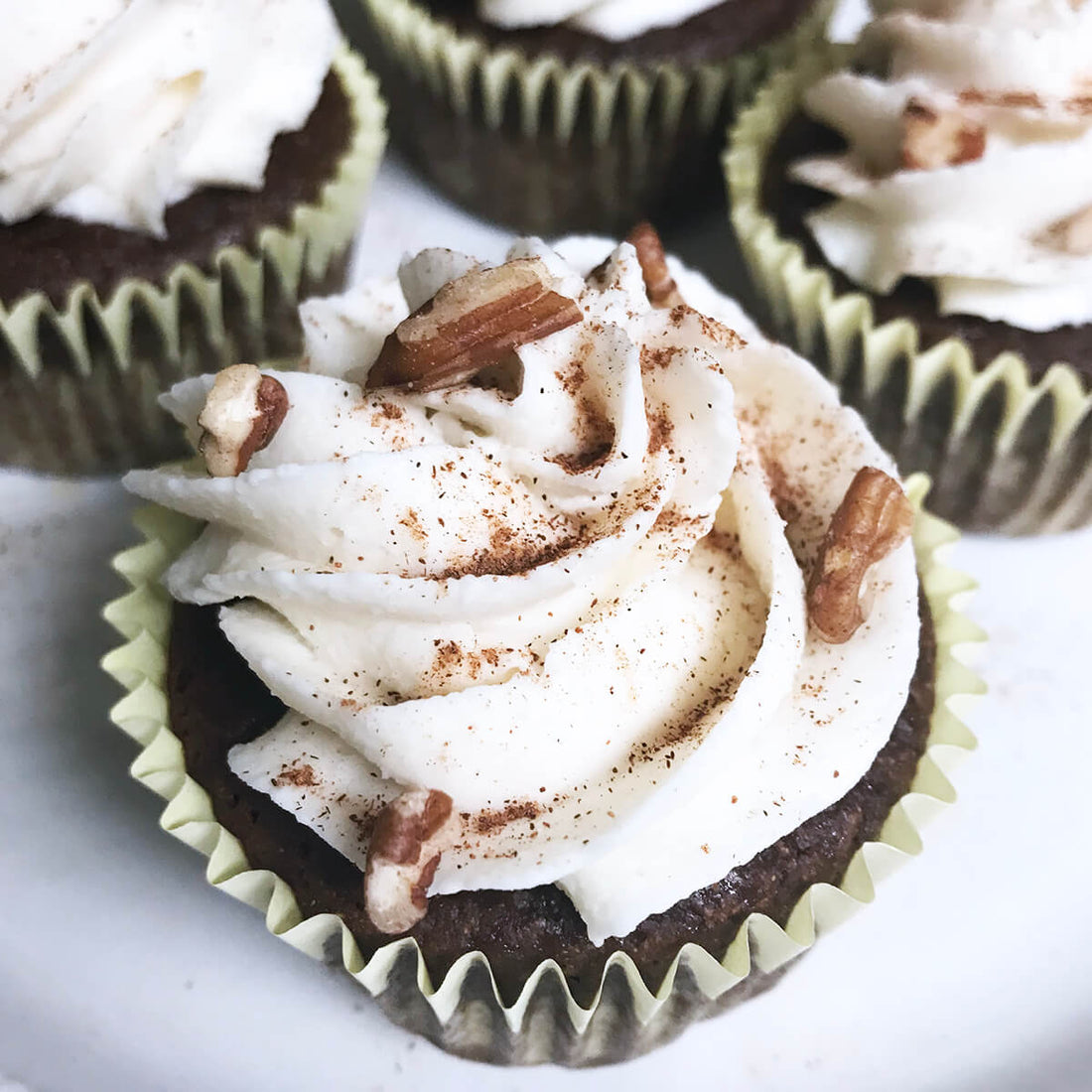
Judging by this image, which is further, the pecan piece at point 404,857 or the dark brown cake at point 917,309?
the dark brown cake at point 917,309

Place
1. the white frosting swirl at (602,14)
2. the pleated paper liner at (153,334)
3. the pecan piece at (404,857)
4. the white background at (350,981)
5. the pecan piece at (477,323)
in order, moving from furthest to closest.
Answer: the white frosting swirl at (602,14) < the pleated paper liner at (153,334) < the white background at (350,981) < the pecan piece at (477,323) < the pecan piece at (404,857)

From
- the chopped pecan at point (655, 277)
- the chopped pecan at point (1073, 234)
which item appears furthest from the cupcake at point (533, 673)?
the chopped pecan at point (1073, 234)

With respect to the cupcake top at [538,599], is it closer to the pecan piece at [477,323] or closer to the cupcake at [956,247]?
the pecan piece at [477,323]

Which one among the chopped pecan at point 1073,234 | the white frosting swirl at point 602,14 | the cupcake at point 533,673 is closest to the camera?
the cupcake at point 533,673

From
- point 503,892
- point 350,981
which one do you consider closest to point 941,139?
point 503,892

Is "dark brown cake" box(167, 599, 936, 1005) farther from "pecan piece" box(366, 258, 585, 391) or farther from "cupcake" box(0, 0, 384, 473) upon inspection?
"cupcake" box(0, 0, 384, 473)

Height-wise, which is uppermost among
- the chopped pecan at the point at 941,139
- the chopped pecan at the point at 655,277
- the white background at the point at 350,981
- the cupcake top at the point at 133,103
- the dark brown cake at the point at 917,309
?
the cupcake top at the point at 133,103
